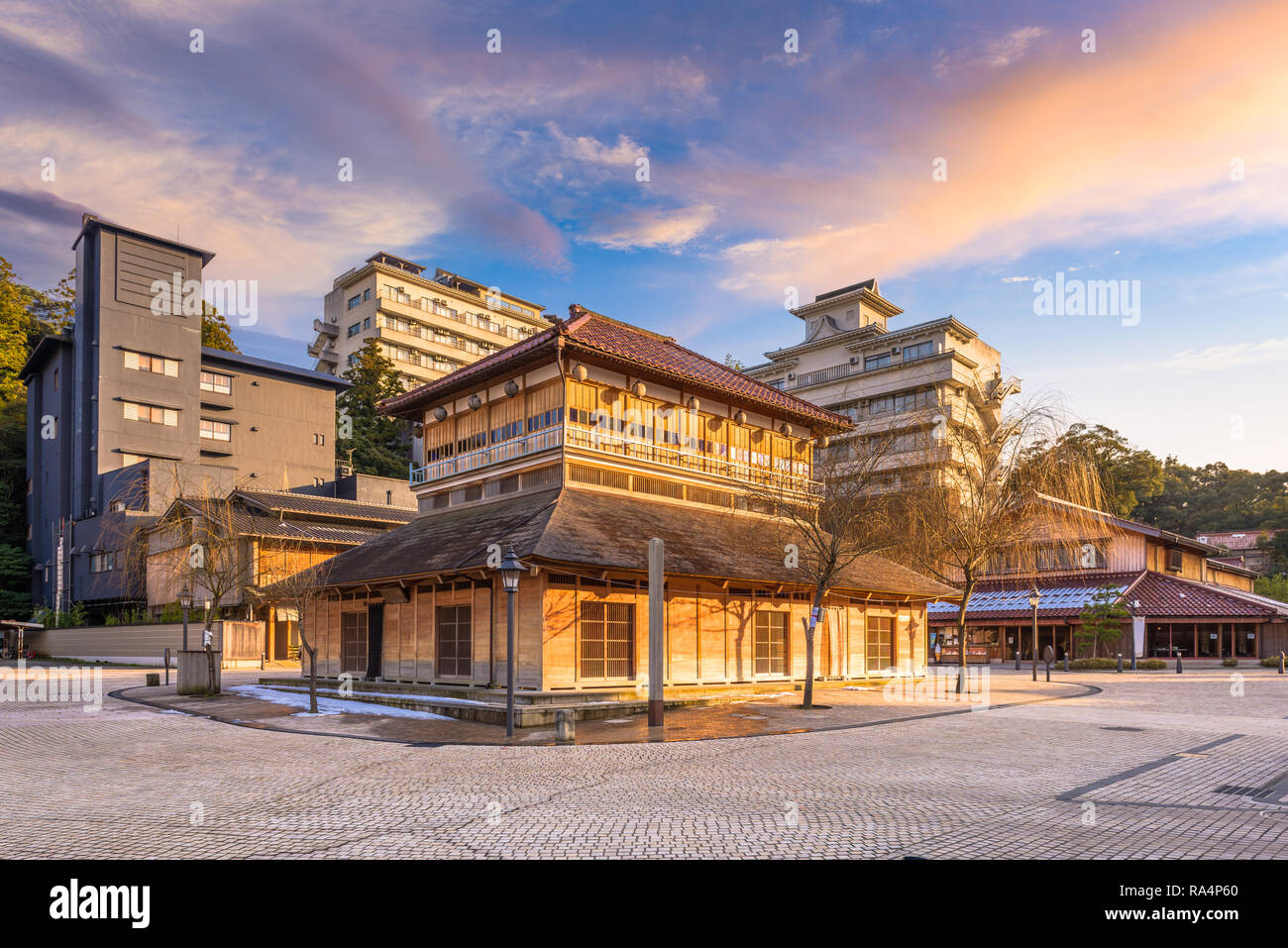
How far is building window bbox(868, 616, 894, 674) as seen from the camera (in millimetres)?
30594

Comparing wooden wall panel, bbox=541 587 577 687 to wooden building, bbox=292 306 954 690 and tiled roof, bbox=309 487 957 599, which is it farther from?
tiled roof, bbox=309 487 957 599

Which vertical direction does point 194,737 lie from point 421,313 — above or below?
below

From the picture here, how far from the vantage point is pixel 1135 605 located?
44.2 m

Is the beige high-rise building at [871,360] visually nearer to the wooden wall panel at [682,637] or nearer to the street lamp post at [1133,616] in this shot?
the street lamp post at [1133,616]

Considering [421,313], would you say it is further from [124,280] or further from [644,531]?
[644,531]

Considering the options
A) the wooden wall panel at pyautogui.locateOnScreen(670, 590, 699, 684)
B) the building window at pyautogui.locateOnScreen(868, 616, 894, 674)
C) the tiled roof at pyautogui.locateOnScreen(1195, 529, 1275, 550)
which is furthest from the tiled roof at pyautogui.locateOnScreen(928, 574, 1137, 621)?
the wooden wall panel at pyautogui.locateOnScreen(670, 590, 699, 684)

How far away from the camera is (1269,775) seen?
1228 cm

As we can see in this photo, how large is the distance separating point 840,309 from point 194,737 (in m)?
69.0

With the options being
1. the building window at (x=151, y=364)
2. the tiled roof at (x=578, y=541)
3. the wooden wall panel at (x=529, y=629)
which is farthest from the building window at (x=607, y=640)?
the building window at (x=151, y=364)

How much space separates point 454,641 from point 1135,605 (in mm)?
37336

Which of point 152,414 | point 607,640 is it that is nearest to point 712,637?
point 607,640

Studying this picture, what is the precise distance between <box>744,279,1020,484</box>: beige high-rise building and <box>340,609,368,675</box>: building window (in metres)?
43.6

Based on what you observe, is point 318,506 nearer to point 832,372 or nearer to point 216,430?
point 216,430

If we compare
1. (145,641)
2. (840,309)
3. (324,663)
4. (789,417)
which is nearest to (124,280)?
(145,641)
